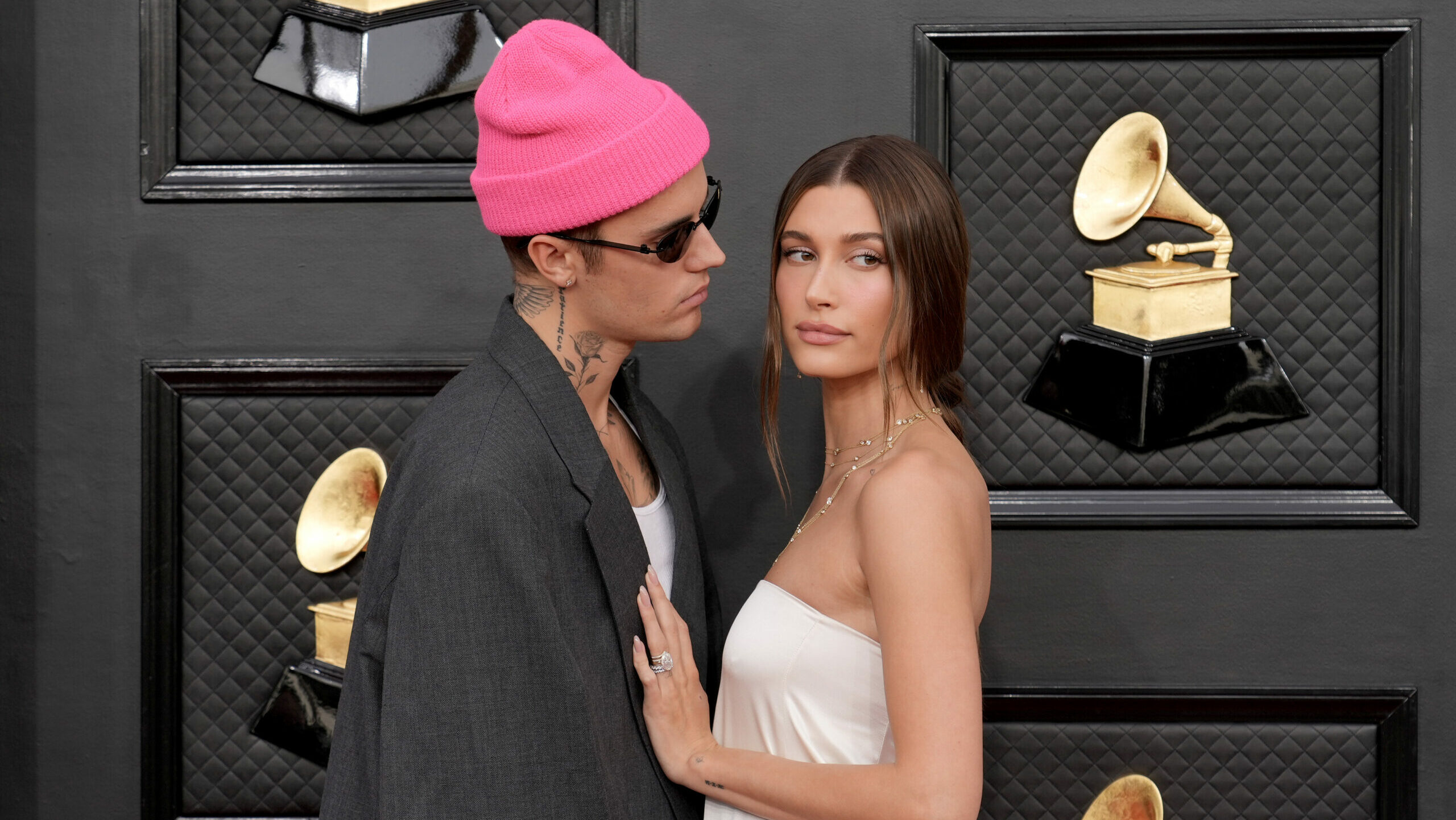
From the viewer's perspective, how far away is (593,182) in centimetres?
141

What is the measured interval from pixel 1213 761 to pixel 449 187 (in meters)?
1.93

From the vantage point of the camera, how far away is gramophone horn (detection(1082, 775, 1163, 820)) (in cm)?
221

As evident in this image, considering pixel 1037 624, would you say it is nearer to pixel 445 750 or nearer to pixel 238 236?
pixel 445 750

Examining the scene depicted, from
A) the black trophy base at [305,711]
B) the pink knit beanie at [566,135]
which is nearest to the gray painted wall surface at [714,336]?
the black trophy base at [305,711]

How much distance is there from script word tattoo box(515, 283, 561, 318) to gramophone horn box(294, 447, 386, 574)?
2.69 ft

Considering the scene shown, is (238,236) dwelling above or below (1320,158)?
below

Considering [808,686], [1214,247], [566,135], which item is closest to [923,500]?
[808,686]

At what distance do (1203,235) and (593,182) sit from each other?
1.34 m

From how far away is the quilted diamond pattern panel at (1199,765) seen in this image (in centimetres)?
220

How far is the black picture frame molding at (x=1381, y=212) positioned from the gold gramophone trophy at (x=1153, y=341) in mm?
141

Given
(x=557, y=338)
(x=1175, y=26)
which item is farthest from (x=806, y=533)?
(x=1175, y=26)

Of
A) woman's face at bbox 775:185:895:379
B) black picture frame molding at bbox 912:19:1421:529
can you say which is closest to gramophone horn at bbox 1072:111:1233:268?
black picture frame molding at bbox 912:19:1421:529

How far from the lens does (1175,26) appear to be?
2.10 m

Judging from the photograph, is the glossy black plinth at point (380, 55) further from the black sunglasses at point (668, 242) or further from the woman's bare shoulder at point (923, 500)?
the woman's bare shoulder at point (923, 500)
